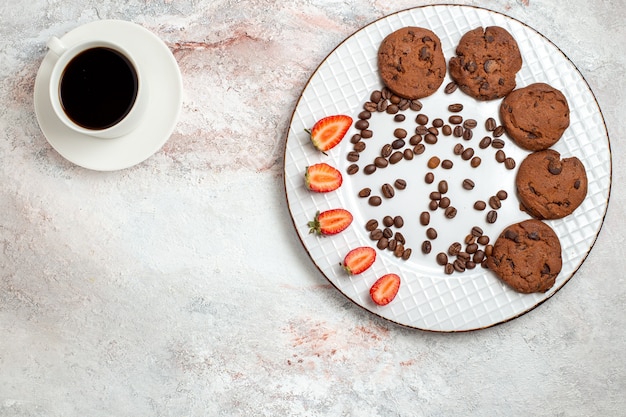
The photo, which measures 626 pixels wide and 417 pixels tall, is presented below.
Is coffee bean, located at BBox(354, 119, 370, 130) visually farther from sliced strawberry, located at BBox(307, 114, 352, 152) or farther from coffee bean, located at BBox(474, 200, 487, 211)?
coffee bean, located at BBox(474, 200, 487, 211)

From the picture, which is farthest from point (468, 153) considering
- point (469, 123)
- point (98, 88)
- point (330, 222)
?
point (98, 88)

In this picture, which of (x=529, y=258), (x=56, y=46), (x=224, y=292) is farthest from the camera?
(x=224, y=292)

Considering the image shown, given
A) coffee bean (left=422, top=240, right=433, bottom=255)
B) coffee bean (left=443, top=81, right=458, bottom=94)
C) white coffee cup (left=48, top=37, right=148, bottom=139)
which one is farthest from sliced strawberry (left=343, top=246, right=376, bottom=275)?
white coffee cup (left=48, top=37, right=148, bottom=139)

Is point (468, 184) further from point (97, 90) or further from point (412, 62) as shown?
point (97, 90)

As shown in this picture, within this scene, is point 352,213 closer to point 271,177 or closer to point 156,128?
point 271,177

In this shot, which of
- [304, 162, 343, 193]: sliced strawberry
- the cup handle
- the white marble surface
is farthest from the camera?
the white marble surface

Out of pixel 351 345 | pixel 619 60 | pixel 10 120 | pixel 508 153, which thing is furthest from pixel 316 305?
pixel 619 60

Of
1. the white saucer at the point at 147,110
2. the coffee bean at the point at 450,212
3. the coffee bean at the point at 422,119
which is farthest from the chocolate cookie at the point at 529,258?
the white saucer at the point at 147,110
